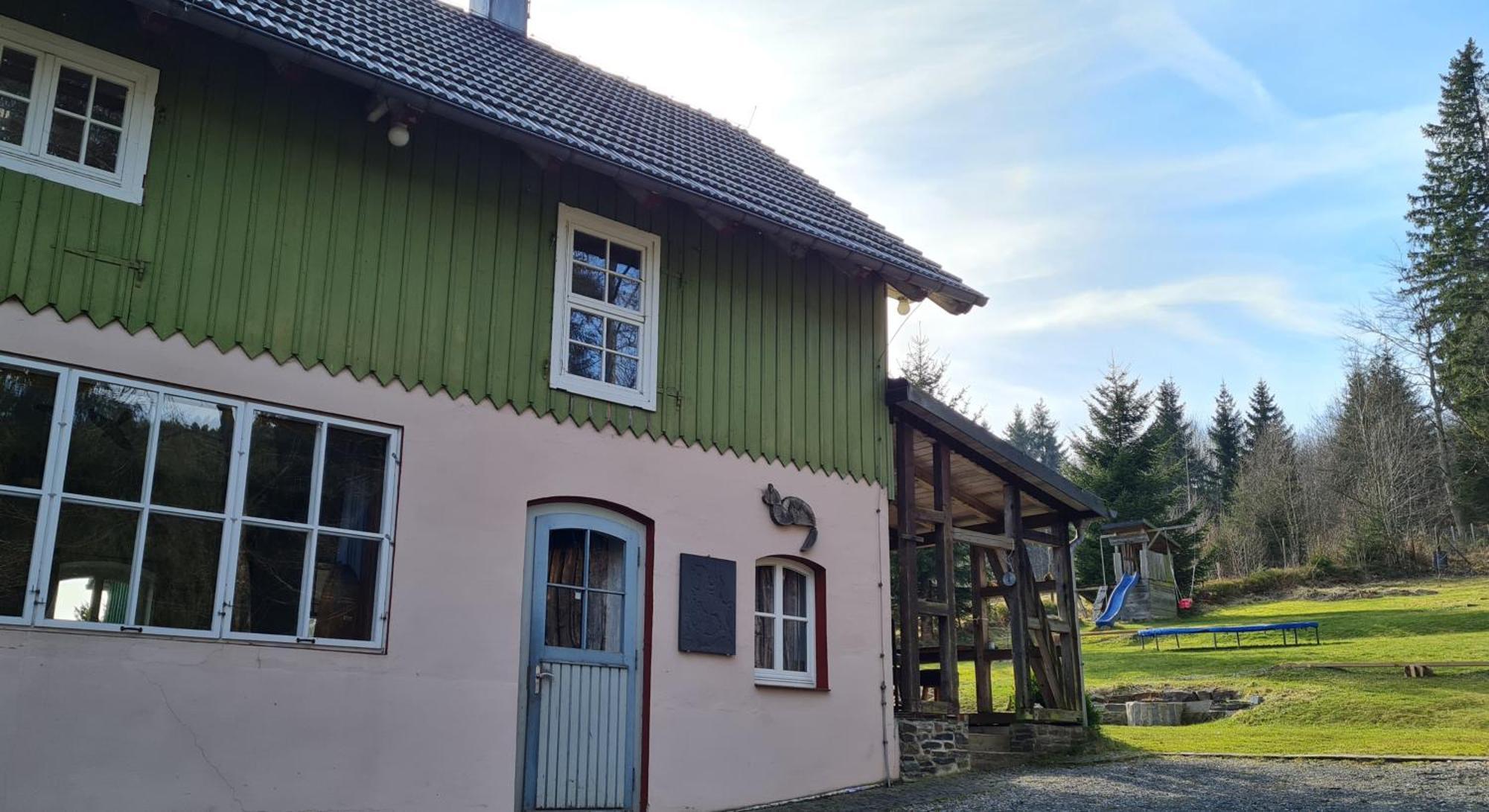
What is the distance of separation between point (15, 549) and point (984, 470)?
10075mm

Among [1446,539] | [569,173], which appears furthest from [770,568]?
[1446,539]

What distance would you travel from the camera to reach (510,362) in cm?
923

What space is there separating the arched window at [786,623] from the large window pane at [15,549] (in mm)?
5890

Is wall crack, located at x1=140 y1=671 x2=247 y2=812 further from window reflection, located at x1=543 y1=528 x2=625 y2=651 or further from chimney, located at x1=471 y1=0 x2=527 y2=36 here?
chimney, located at x1=471 y1=0 x2=527 y2=36

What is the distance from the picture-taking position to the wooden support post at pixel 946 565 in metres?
12.6

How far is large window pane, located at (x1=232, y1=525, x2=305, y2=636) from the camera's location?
7.51m

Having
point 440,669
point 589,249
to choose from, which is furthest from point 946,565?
point 440,669

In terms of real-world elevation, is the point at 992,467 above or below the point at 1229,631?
above

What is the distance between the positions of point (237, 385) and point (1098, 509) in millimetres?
10230

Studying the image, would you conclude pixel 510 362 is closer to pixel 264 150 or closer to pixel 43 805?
pixel 264 150

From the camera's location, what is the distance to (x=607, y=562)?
964cm

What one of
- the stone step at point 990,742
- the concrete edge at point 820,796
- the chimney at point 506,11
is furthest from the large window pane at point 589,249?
the stone step at point 990,742

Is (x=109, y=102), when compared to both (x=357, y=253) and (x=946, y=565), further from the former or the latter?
(x=946, y=565)

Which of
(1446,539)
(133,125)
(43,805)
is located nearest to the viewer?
(43,805)
